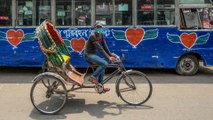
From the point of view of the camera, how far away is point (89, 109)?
Result: 711 centimetres

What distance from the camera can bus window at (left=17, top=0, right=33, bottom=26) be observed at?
1066cm

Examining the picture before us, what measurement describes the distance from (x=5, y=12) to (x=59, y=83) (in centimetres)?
482

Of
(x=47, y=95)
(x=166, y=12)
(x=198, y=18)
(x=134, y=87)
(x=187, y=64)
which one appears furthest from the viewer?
(x=187, y=64)

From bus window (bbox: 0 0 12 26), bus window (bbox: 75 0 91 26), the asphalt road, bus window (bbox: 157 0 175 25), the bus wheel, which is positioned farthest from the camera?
the bus wheel

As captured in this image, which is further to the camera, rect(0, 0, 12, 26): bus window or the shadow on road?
rect(0, 0, 12, 26): bus window

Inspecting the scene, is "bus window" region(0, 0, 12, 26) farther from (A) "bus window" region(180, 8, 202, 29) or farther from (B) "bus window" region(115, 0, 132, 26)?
(A) "bus window" region(180, 8, 202, 29)

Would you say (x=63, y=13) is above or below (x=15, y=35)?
above

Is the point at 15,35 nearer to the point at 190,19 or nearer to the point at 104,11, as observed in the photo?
the point at 104,11

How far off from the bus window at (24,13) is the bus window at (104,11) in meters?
2.00

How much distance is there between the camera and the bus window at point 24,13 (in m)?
10.7

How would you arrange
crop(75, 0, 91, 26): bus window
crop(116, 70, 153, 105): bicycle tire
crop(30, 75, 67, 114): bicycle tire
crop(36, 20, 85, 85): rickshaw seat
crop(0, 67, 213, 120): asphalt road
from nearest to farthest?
crop(0, 67, 213, 120): asphalt road, crop(30, 75, 67, 114): bicycle tire, crop(36, 20, 85, 85): rickshaw seat, crop(116, 70, 153, 105): bicycle tire, crop(75, 0, 91, 26): bus window

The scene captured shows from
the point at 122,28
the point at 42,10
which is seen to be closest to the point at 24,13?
the point at 42,10

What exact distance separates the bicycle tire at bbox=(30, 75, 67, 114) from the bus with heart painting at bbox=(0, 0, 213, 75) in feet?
12.2

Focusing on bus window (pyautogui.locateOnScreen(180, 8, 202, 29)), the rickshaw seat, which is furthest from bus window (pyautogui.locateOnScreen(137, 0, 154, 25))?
the rickshaw seat
